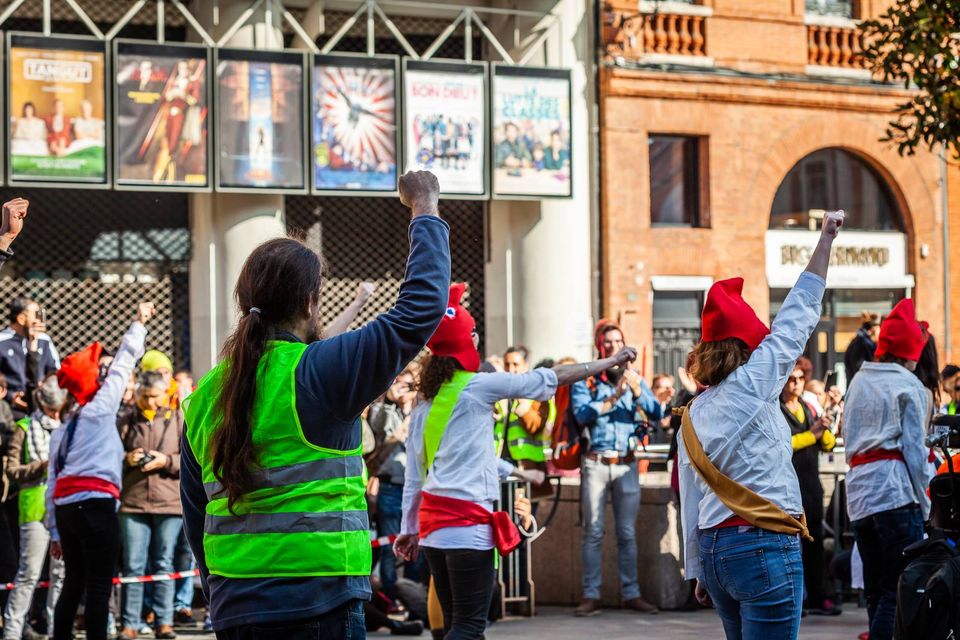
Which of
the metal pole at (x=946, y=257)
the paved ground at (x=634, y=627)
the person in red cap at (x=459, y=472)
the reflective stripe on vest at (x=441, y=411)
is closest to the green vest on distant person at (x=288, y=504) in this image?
the person in red cap at (x=459, y=472)

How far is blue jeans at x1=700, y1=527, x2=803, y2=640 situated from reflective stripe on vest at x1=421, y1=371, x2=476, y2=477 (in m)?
2.07

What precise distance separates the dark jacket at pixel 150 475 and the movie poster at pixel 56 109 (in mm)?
7737

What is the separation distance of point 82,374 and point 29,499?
2366mm

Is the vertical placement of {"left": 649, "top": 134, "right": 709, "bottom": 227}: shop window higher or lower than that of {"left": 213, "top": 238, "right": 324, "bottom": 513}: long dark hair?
higher

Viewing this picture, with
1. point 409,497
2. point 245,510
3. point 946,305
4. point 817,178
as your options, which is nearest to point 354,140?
point 817,178

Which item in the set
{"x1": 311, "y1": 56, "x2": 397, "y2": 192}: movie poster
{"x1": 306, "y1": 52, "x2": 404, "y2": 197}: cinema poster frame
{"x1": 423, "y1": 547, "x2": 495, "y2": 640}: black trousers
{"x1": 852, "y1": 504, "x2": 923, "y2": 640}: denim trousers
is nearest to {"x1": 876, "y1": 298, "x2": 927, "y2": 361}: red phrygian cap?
{"x1": 852, "y1": 504, "x2": 923, "y2": 640}: denim trousers

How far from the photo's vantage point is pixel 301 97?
2083 centimetres

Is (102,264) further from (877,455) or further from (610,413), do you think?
(877,455)

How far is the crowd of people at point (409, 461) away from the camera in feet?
14.0

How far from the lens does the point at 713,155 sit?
23.9 metres

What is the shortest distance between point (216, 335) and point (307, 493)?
17.1m

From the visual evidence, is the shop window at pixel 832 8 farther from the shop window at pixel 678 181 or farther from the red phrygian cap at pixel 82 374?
the red phrygian cap at pixel 82 374

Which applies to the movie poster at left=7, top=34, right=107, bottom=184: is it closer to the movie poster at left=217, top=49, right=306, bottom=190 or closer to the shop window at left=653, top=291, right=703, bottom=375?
the movie poster at left=217, top=49, right=306, bottom=190

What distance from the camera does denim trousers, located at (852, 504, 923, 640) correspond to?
8836mm
